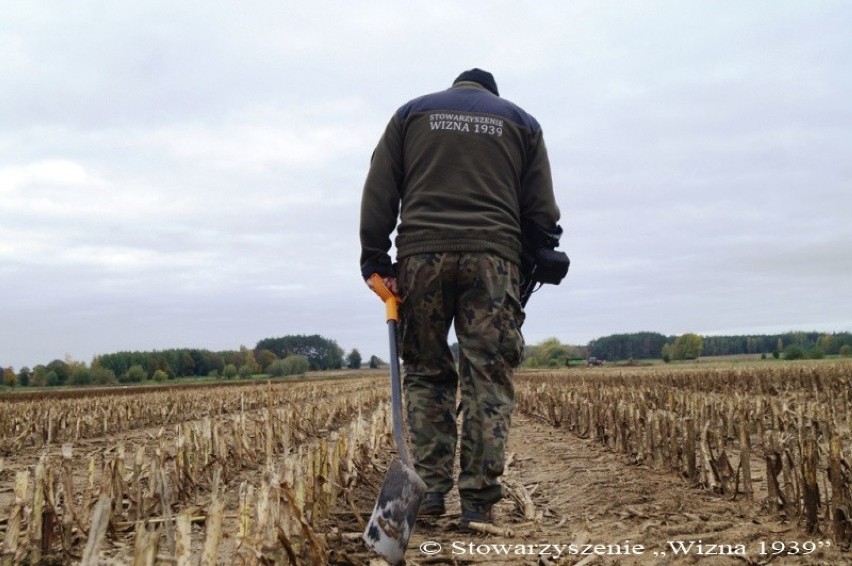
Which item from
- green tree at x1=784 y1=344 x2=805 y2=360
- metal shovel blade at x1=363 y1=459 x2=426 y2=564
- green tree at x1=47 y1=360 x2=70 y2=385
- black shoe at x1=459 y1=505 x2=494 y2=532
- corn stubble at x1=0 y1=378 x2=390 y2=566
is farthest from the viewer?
green tree at x1=784 y1=344 x2=805 y2=360

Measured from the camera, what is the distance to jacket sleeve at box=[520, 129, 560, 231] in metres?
4.25

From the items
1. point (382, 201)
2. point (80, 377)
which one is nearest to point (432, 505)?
point (382, 201)

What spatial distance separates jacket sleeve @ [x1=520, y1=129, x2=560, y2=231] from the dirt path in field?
1.63m

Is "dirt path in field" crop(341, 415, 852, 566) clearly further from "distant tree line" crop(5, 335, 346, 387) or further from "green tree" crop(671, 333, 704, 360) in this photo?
"green tree" crop(671, 333, 704, 360)

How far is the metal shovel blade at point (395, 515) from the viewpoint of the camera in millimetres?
3041

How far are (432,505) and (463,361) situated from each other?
777mm

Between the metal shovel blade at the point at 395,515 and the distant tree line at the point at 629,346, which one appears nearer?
the metal shovel blade at the point at 395,515

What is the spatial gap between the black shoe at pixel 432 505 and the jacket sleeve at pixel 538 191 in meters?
1.60

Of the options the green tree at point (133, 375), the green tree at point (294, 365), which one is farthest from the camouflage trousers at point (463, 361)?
the green tree at point (294, 365)

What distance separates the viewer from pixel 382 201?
13.4 feet

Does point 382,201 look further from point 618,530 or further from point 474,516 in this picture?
point 618,530

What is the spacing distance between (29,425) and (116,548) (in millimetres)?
9281

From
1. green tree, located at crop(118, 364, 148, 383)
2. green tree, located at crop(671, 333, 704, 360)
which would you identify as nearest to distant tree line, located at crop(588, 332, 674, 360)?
green tree, located at crop(671, 333, 704, 360)

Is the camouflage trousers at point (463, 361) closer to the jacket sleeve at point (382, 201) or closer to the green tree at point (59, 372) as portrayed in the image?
the jacket sleeve at point (382, 201)
